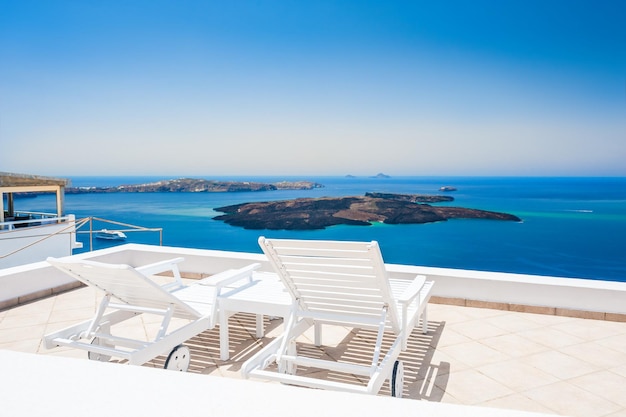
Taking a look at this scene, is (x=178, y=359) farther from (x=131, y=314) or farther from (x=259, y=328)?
(x=259, y=328)

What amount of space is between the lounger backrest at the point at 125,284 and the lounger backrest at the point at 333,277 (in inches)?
30.5

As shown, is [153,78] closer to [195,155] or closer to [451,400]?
[195,155]

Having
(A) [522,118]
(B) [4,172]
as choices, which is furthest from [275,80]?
(B) [4,172]

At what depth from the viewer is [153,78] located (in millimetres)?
40156

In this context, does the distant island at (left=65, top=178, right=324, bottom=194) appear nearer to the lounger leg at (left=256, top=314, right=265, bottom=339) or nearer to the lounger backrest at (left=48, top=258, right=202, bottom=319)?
the lounger leg at (left=256, top=314, right=265, bottom=339)

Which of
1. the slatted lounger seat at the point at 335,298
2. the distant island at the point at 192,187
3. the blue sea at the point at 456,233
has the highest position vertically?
the slatted lounger seat at the point at 335,298

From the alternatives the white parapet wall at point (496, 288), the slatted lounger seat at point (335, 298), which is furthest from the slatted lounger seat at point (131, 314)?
the white parapet wall at point (496, 288)

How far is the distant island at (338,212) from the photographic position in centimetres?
→ 3953

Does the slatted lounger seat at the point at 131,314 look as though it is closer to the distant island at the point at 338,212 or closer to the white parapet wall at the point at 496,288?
the white parapet wall at the point at 496,288

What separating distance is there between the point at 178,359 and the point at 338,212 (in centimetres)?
3629

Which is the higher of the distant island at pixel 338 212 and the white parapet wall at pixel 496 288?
the white parapet wall at pixel 496 288

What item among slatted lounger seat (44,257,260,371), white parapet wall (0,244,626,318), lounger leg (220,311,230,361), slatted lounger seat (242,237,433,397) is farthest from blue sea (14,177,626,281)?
slatted lounger seat (242,237,433,397)

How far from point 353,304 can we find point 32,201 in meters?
23.1

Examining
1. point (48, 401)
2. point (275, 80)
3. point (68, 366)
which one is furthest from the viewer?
point (275, 80)
